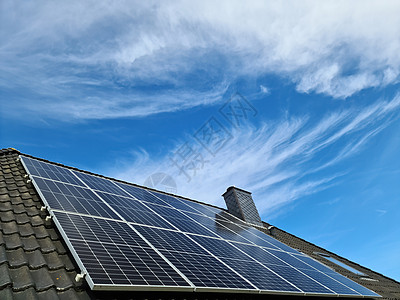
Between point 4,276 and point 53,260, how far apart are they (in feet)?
3.14

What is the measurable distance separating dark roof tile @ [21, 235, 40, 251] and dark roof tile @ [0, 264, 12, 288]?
0.76m

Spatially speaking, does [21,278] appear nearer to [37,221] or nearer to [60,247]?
[60,247]

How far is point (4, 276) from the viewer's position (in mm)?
3438

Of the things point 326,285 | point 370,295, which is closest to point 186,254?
point 326,285

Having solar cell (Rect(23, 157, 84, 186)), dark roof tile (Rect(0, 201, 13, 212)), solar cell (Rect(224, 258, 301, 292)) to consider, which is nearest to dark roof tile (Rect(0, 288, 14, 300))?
dark roof tile (Rect(0, 201, 13, 212))

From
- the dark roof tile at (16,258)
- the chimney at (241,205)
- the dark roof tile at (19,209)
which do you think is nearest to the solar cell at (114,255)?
the dark roof tile at (16,258)

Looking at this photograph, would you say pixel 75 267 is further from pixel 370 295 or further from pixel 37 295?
pixel 370 295

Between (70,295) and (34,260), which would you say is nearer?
(70,295)

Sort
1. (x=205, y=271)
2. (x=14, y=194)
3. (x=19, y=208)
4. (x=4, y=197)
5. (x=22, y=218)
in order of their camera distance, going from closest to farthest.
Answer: (x=22, y=218)
(x=205, y=271)
(x=19, y=208)
(x=4, y=197)
(x=14, y=194)

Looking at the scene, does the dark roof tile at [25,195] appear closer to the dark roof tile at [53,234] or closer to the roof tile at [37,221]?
the roof tile at [37,221]

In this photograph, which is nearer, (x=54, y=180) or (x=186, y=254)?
(x=186, y=254)

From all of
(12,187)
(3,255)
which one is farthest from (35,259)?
(12,187)

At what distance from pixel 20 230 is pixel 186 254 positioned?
3579 mm

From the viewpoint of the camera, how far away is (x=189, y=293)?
15.9 ft
